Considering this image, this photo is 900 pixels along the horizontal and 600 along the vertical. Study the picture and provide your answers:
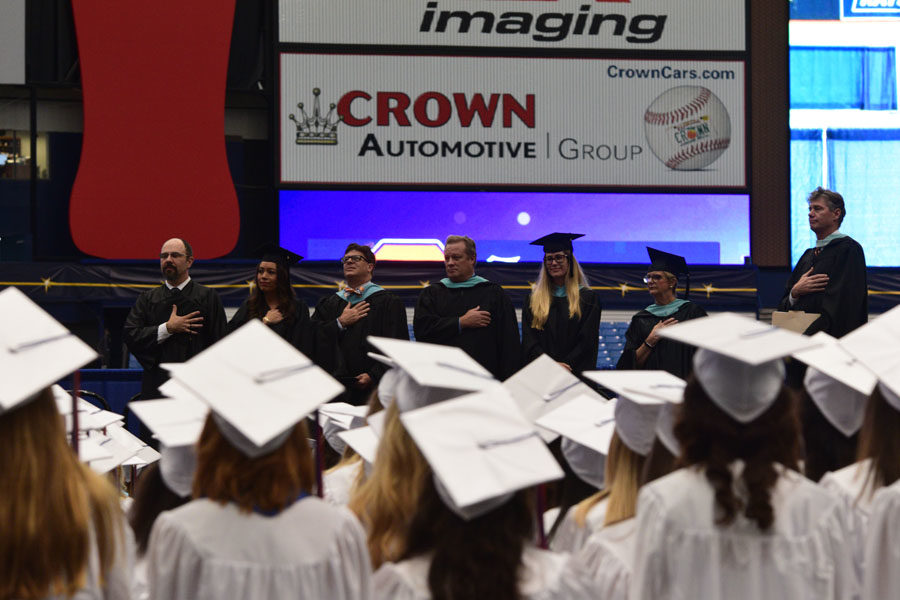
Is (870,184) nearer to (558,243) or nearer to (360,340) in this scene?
(558,243)

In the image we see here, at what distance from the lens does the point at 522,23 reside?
12.1m

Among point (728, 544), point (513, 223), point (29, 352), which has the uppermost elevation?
point (513, 223)

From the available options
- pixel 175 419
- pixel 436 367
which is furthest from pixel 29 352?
pixel 436 367

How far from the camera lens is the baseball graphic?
479 inches

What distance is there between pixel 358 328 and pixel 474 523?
17.6ft

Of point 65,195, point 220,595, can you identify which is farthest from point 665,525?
point 65,195

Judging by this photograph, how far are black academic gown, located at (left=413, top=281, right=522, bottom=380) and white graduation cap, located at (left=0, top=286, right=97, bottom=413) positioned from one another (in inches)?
201

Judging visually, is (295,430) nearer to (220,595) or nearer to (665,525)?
(220,595)

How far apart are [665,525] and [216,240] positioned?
9983 millimetres

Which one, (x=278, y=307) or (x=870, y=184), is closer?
(x=278, y=307)

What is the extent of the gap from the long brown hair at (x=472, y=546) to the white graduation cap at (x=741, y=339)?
1.92 feet

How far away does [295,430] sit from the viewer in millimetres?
2486

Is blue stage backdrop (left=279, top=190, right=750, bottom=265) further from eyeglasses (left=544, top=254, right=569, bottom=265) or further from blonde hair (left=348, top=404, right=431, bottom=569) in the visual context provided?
blonde hair (left=348, top=404, right=431, bottom=569)

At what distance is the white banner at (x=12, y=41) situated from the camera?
12.0 meters
